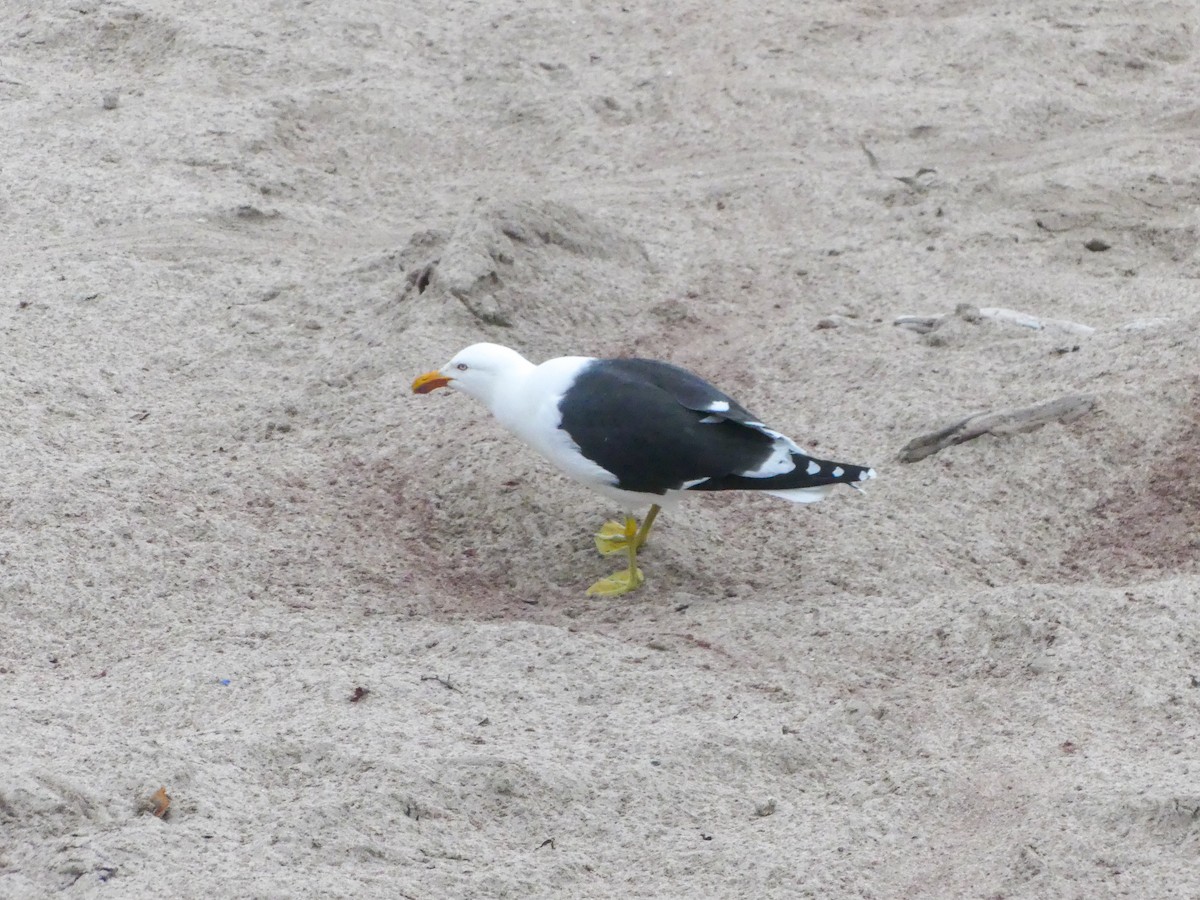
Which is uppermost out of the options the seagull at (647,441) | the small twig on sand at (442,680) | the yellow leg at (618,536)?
the seagull at (647,441)

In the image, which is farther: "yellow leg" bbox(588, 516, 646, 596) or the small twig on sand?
"yellow leg" bbox(588, 516, 646, 596)

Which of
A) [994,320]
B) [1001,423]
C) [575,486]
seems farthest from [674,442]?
[994,320]

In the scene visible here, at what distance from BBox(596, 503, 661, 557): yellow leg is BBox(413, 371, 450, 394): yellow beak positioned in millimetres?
641

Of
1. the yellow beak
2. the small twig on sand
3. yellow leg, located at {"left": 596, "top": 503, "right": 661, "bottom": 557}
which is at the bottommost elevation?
yellow leg, located at {"left": 596, "top": 503, "right": 661, "bottom": 557}

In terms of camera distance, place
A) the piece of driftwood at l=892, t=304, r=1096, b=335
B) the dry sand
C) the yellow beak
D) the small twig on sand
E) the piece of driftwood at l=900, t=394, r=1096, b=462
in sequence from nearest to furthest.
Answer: the dry sand
the small twig on sand
the yellow beak
the piece of driftwood at l=900, t=394, r=1096, b=462
the piece of driftwood at l=892, t=304, r=1096, b=335

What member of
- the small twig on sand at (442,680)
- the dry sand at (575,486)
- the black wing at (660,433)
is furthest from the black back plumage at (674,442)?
the small twig on sand at (442,680)

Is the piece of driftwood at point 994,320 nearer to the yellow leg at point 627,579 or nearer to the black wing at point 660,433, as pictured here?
the black wing at point 660,433

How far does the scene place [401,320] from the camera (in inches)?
211

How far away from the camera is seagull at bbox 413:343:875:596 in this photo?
404 centimetres

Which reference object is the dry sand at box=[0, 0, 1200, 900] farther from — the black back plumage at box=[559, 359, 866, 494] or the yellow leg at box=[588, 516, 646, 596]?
the black back plumage at box=[559, 359, 866, 494]

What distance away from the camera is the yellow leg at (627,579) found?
13.7 ft

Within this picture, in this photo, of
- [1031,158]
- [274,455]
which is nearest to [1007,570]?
[274,455]

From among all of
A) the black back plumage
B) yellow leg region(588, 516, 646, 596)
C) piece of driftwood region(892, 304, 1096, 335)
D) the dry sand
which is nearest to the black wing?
the black back plumage

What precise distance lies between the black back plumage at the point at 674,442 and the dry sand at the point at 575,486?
1.08 ft
